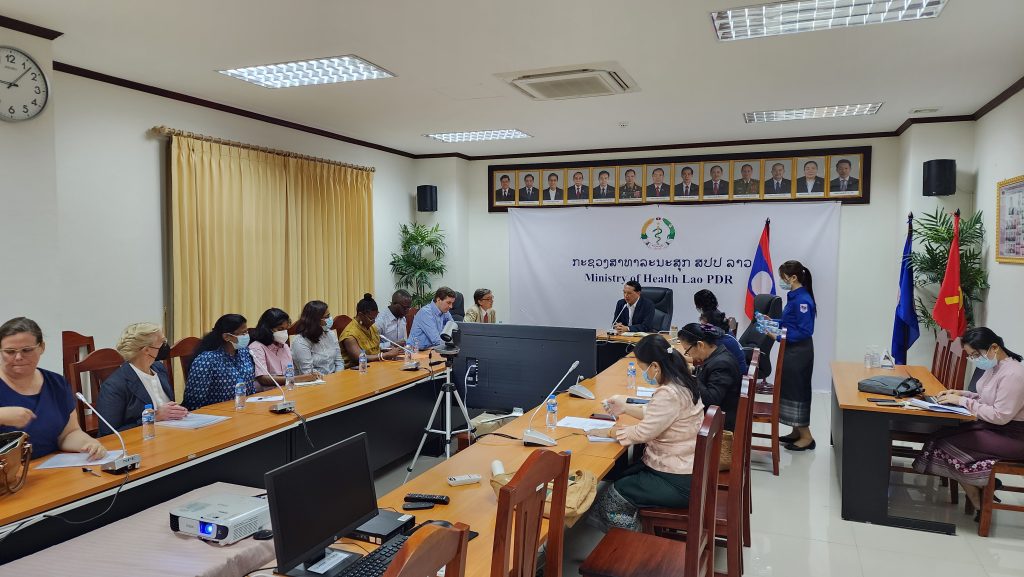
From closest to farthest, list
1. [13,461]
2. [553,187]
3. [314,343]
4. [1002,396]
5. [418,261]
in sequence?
[13,461] < [1002,396] < [314,343] < [418,261] < [553,187]

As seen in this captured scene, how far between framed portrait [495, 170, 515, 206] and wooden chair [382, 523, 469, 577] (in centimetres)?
780

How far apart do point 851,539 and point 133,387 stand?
3884mm

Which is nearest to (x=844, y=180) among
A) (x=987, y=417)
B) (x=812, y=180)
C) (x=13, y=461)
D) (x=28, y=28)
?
(x=812, y=180)

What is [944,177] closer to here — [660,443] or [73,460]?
[660,443]

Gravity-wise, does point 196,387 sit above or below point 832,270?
below

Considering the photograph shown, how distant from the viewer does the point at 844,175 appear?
7.37 meters

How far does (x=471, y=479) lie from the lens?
250 centimetres

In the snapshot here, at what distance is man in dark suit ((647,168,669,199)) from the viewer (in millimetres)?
8102

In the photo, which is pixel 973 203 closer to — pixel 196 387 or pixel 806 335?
pixel 806 335

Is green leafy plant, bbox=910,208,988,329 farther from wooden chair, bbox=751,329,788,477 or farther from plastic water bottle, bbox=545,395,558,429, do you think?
plastic water bottle, bbox=545,395,558,429

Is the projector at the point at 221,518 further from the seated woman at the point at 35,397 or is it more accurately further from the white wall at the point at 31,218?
the white wall at the point at 31,218

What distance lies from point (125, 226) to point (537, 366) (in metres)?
3.50

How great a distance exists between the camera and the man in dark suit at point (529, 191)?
8.78 meters

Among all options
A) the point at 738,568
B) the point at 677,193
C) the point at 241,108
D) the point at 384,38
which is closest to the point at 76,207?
the point at 241,108
